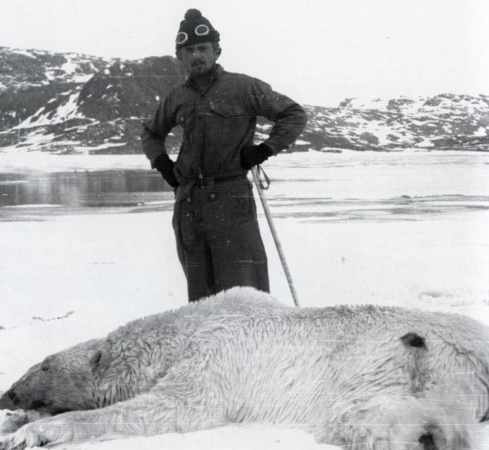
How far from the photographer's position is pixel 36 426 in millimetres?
2971

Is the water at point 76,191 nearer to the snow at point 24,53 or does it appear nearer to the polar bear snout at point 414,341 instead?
the snow at point 24,53

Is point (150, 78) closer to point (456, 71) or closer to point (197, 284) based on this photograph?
point (197, 284)

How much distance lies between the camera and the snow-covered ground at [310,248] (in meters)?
5.98

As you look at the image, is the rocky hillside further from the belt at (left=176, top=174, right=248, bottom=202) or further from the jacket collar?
the belt at (left=176, top=174, right=248, bottom=202)

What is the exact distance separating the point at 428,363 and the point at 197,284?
82.4 inches

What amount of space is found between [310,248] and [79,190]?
12.1ft

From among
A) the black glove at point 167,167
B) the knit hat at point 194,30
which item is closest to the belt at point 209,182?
the black glove at point 167,167

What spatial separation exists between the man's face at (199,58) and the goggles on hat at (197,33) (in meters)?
0.06

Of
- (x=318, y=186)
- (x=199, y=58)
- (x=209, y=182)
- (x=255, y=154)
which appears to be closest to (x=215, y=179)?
(x=209, y=182)

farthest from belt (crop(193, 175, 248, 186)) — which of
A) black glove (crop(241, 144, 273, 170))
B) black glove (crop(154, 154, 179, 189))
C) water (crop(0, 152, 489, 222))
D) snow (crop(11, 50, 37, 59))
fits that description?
snow (crop(11, 50, 37, 59))

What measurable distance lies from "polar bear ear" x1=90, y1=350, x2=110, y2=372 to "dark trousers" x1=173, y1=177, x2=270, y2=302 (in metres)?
1.26

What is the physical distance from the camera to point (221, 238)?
447 centimetres

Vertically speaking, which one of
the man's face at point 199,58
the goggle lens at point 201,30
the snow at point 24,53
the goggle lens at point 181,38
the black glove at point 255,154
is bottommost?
the black glove at point 255,154

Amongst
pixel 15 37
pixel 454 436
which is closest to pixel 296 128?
pixel 454 436
